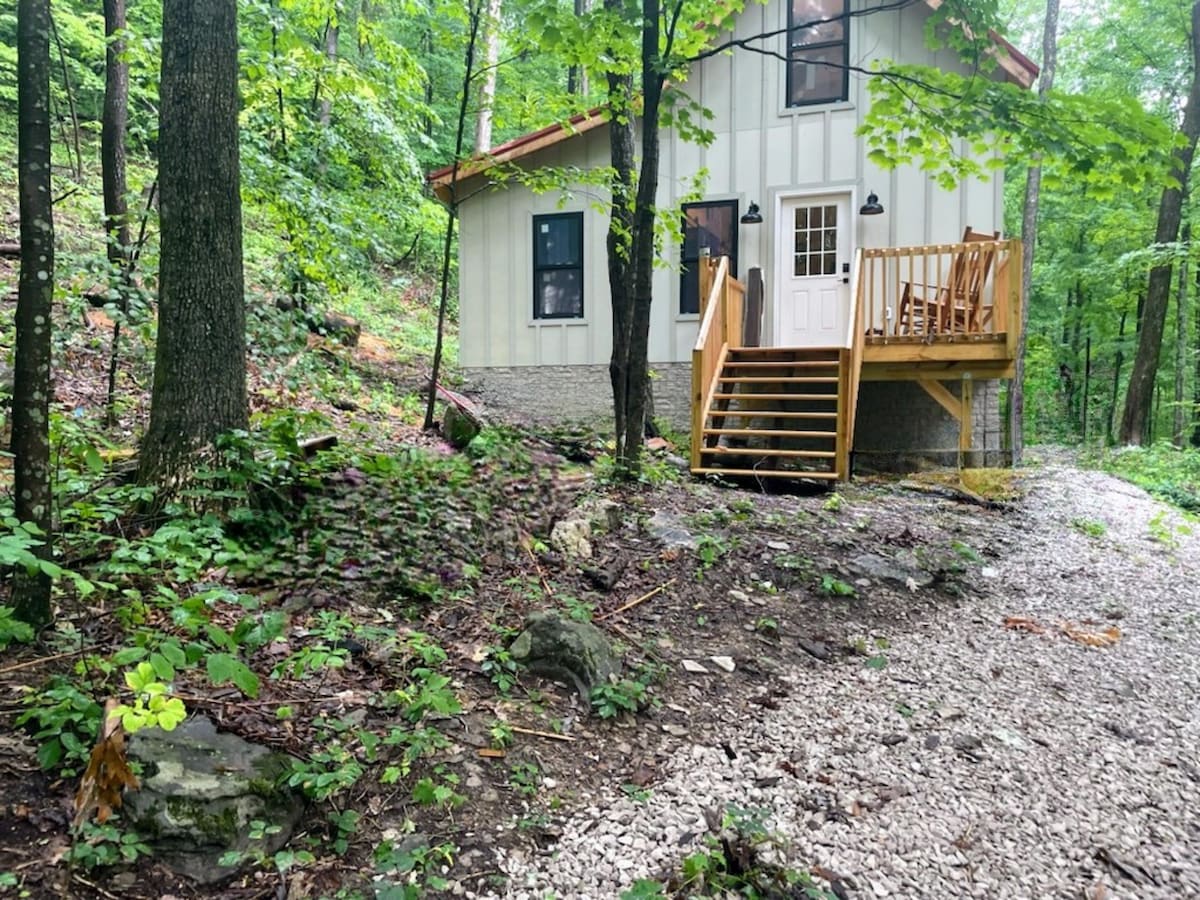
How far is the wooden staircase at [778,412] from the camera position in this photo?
6.85 metres

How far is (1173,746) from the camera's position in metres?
2.82

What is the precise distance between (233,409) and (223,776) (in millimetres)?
2088

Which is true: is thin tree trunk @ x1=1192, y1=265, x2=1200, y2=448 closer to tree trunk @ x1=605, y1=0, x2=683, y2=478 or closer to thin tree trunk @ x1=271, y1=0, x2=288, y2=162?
tree trunk @ x1=605, y1=0, x2=683, y2=478

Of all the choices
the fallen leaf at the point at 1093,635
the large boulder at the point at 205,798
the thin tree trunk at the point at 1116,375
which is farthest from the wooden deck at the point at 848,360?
the thin tree trunk at the point at 1116,375

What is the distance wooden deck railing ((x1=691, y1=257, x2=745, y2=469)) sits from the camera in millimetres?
7008

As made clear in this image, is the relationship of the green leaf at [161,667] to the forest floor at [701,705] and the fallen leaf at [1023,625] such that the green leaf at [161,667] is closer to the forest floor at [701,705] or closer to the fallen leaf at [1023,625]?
the forest floor at [701,705]

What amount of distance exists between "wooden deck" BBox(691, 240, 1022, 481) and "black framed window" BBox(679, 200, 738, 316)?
1.07 m

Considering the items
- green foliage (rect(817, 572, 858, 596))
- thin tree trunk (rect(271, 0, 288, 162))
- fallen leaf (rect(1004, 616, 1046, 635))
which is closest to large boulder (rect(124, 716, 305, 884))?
green foliage (rect(817, 572, 858, 596))

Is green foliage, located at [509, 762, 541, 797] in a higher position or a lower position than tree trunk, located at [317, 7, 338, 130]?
lower

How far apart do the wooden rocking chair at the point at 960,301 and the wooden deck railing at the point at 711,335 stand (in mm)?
1847

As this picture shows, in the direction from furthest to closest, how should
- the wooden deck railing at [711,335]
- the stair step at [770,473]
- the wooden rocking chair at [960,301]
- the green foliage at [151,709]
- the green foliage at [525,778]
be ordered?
the wooden rocking chair at [960,301]
the wooden deck railing at [711,335]
the stair step at [770,473]
the green foliage at [525,778]
the green foliage at [151,709]

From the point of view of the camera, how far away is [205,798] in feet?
5.90

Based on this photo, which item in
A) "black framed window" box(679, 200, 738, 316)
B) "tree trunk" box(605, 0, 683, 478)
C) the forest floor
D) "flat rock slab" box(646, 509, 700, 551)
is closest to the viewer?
the forest floor

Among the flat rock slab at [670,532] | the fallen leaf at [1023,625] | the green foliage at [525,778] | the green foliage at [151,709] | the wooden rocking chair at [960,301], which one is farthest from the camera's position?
the wooden rocking chair at [960,301]
